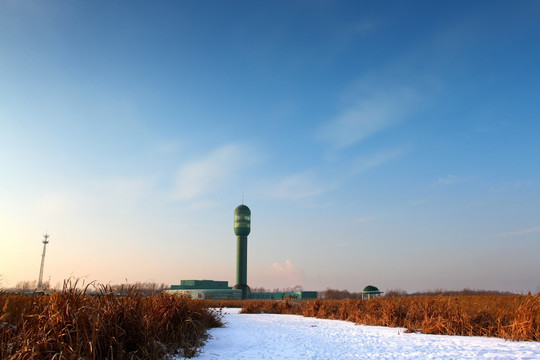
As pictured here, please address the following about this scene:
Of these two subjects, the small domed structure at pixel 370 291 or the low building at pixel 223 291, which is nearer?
the small domed structure at pixel 370 291

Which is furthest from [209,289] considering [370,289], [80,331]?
[80,331]

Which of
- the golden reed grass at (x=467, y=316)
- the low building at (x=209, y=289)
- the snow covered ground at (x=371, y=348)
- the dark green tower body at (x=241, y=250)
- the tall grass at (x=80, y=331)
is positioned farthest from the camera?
the dark green tower body at (x=241, y=250)

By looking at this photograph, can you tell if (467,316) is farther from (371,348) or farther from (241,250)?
(241,250)

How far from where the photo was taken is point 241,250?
7462cm

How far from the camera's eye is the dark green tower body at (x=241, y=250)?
7431 centimetres

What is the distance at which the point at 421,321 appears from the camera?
12.8 metres

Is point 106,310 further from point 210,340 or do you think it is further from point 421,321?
point 421,321

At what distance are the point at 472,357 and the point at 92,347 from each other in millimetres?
6926

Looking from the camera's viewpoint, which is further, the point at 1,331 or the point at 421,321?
the point at 421,321

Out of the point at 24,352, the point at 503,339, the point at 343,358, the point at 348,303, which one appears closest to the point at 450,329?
the point at 503,339

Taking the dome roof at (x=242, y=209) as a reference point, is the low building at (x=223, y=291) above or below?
below

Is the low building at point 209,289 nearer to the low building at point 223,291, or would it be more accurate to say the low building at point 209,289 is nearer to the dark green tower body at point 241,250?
the low building at point 223,291

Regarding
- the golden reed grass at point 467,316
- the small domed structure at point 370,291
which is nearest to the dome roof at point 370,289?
the small domed structure at point 370,291

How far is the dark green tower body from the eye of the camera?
7431 centimetres
